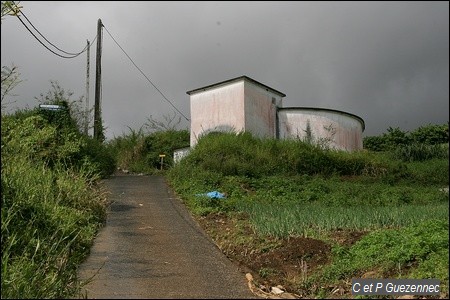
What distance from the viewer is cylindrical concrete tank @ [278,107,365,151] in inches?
938

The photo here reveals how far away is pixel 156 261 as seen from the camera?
8.55 m

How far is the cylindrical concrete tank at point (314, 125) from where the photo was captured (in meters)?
23.8

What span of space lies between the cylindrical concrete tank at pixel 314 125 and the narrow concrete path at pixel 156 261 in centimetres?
1135

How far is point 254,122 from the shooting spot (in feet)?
75.7

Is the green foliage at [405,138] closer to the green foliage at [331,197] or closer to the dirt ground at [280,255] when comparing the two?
the green foliage at [331,197]

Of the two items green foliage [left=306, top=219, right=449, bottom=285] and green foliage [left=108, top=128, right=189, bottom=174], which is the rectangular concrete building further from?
green foliage [left=306, top=219, right=449, bottom=285]

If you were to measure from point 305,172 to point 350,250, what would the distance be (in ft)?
38.8

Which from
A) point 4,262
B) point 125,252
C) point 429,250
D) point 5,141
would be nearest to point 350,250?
point 429,250

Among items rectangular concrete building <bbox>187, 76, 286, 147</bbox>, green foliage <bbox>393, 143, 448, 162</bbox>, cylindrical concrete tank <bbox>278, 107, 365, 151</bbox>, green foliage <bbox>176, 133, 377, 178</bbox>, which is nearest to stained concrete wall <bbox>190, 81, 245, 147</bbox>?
rectangular concrete building <bbox>187, 76, 286, 147</bbox>

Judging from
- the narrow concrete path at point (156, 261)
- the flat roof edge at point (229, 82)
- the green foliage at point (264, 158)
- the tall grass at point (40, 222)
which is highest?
the flat roof edge at point (229, 82)

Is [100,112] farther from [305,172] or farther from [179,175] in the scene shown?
[305,172]

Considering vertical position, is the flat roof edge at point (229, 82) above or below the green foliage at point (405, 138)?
above

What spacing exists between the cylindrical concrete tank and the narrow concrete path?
11.3 meters

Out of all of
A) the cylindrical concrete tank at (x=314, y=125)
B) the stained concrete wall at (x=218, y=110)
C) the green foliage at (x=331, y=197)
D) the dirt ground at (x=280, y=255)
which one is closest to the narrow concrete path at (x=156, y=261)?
the dirt ground at (x=280, y=255)
